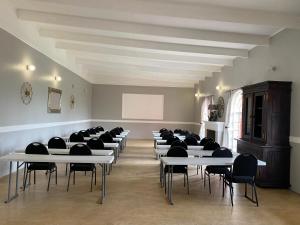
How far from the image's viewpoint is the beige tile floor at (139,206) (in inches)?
155

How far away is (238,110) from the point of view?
948 centimetres

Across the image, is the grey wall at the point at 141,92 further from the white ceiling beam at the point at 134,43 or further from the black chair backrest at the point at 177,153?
the black chair backrest at the point at 177,153

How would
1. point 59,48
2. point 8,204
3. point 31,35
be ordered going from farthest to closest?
point 59,48
point 31,35
point 8,204

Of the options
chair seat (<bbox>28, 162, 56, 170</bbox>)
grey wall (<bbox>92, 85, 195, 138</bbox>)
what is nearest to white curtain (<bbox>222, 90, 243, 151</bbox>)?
chair seat (<bbox>28, 162, 56, 170</bbox>)

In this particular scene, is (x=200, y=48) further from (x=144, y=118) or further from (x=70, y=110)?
(x=144, y=118)

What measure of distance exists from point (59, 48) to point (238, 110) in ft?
18.8

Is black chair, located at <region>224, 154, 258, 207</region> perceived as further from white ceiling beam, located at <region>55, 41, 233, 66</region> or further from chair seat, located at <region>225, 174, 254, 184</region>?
white ceiling beam, located at <region>55, 41, 233, 66</region>

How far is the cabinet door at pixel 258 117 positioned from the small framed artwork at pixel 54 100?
552 centimetres

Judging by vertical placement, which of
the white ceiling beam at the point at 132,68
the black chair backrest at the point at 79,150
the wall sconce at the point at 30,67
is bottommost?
the black chair backrest at the point at 79,150

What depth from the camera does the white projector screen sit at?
1573 centimetres

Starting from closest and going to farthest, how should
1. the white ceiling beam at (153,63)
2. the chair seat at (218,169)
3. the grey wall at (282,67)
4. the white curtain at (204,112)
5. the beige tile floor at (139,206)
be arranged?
the beige tile floor at (139,206), the chair seat at (218,169), the grey wall at (282,67), the white ceiling beam at (153,63), the white curtain at (204,112)

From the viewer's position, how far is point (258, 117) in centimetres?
657

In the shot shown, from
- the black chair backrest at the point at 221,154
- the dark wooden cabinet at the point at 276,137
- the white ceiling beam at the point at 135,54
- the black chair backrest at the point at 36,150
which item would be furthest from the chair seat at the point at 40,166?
the white ceiling beam at the point at 135,54

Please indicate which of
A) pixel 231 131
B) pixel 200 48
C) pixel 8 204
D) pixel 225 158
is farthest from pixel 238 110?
pixel 8 204
